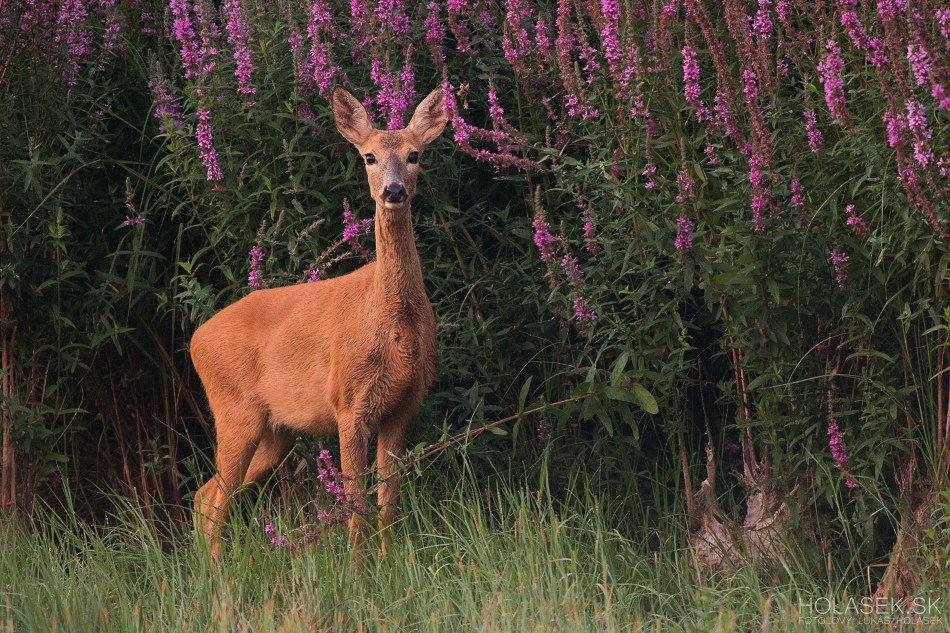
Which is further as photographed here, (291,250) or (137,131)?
(137,131)

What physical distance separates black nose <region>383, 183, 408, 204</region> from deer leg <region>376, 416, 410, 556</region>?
1.04 m

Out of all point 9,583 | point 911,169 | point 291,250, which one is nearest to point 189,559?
point 9,583

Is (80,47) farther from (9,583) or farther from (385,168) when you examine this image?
(9,583)

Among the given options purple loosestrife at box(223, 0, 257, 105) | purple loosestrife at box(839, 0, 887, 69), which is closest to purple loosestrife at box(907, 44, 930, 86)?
purple loosestrife at box(839, 0, 887, 69)

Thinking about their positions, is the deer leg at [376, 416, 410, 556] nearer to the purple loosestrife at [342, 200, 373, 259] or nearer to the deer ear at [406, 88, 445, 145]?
the purple loosestrife at [342, 200, 373, 259]

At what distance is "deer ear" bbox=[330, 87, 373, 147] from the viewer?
5832 mm

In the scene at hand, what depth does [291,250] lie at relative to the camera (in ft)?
20.6

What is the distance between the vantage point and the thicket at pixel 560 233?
535cm

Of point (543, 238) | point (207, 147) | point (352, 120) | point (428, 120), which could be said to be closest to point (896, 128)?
point (543, 238)

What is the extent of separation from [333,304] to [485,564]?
1581 mm

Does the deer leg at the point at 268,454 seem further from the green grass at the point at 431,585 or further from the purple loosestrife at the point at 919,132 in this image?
the purple loosestrife at the point at 919,132

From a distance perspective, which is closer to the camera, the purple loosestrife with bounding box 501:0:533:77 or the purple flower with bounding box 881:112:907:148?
the purple flower with bounding box 881:112:907:148

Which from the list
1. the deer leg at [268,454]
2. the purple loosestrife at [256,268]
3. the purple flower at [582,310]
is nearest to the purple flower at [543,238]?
the purple flower at [582,310]

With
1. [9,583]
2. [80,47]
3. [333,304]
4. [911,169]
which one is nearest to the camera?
[911,169]
